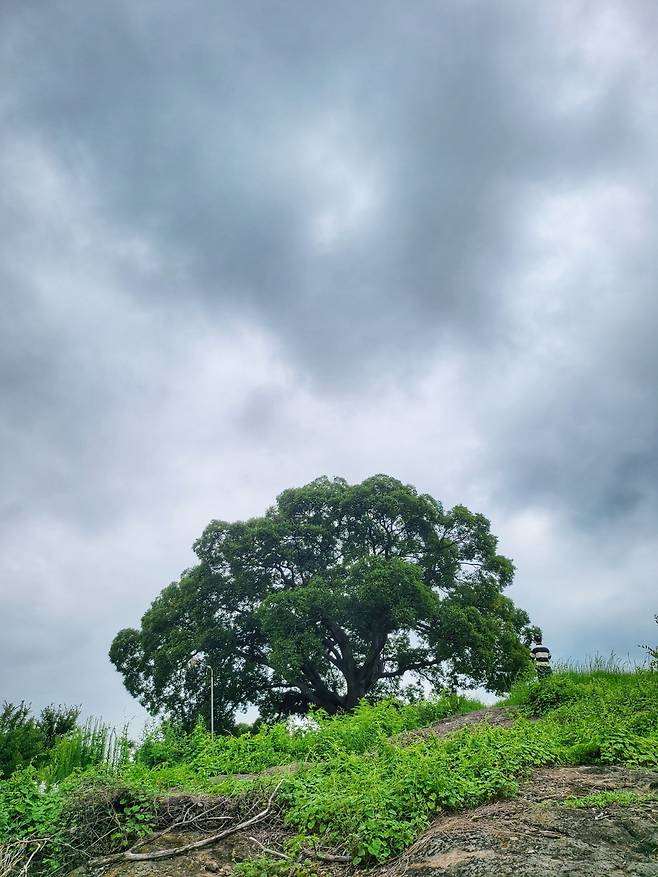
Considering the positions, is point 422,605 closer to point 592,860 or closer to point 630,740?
point 630,740

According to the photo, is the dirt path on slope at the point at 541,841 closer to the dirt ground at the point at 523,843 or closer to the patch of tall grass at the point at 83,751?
the dirt ground at the point at 523,843

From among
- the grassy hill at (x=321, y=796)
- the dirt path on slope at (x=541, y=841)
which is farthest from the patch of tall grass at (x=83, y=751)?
the dirt path on slope at (x=541, y=841)

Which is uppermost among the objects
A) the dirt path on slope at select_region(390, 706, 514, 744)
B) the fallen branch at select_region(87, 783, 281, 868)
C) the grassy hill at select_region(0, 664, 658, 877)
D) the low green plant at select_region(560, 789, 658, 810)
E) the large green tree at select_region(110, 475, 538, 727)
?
the large green tree at select_region(110, 475, 538, 727)

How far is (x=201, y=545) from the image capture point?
74.9 ft

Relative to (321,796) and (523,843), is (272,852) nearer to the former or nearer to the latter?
(321,796)

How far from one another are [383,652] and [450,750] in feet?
51.4

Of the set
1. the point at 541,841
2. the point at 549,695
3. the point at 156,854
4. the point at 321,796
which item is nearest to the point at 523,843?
the point at 541,841

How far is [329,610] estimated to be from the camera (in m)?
19.6

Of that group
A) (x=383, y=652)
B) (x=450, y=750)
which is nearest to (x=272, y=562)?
(x=383, y=652)

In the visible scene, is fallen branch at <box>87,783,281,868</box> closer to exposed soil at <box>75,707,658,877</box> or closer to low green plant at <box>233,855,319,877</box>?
exposed soil at <box>75,707,658,877</box>

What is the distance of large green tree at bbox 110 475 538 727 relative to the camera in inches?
778

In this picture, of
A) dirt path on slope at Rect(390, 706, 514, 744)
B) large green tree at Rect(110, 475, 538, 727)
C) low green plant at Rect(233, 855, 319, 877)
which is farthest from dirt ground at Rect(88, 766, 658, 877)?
large green tree at Rect(110, 475, 538, 727)

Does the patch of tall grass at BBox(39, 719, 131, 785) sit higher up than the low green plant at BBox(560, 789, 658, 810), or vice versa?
the patch of tall grass at BBox(39, 719, 131, 785)

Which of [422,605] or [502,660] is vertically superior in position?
[422,605]
